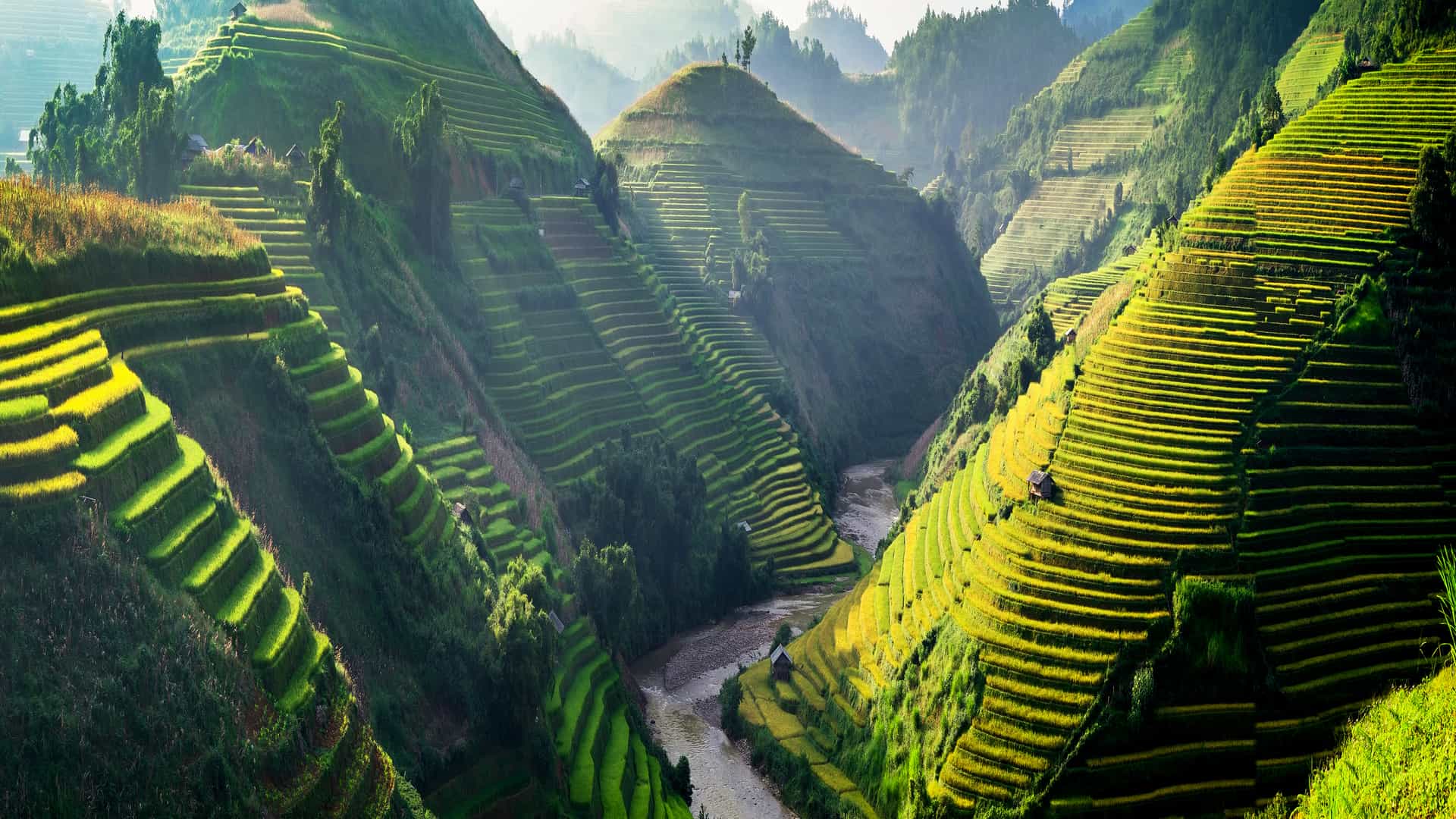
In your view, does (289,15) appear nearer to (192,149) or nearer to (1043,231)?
(192,149)

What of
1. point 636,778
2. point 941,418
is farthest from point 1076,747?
point 941,418

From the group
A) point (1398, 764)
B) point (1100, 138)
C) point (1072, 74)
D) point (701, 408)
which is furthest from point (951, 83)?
point (1398, 764)

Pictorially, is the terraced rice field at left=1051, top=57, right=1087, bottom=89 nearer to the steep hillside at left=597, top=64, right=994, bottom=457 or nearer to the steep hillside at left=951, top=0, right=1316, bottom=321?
the steep hillside at left=951, top=0, right=1316, bottom=321

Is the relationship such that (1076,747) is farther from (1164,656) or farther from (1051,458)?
(1051,458)

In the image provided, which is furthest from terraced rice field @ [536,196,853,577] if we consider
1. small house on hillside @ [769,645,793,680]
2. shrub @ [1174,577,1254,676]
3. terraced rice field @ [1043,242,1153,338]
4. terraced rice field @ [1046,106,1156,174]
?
terraced rice field @ [1046,106,1156,174]

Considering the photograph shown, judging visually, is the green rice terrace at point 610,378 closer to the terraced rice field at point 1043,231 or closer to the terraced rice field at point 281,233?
the terraced rice field at point 281,233

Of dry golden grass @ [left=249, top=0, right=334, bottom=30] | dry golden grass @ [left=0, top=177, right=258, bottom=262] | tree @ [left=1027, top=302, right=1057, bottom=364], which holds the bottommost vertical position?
tree @ [left=1027, top=302, right=1057, bottom=364]

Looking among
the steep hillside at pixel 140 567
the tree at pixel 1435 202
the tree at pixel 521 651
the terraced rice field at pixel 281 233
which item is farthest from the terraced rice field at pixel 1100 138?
the steep hillside at pixel 140 567
